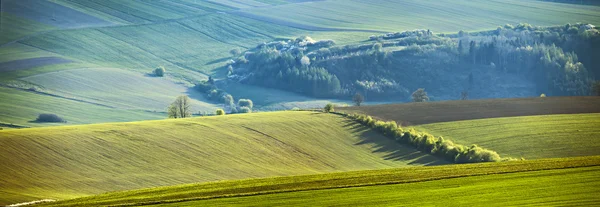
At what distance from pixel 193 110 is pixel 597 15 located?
190 ft

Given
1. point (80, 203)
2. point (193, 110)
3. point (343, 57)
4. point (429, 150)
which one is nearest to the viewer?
point (80, 203)

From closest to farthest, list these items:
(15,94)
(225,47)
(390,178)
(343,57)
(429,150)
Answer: (390,178), (429,150), (15,94), (343,57), (225,47)

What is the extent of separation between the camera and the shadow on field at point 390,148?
5834 cm

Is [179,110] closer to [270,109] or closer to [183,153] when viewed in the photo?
[270,109]

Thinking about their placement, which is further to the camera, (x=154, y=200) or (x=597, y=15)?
(x=597, y=15)

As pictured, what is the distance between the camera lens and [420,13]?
14262 cm

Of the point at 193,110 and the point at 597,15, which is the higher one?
the point at 597,15

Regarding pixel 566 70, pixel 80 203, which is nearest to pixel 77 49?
pixel 566 70

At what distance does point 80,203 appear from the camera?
35.8m

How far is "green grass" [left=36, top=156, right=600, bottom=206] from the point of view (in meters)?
34.7

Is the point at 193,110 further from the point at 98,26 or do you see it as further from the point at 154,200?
the point at 154,200

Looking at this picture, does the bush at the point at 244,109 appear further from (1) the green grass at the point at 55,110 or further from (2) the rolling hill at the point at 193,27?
(1) the green grass at the point at 55,110

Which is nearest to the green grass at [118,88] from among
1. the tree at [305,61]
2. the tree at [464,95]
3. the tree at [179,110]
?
the tree at [179,110]

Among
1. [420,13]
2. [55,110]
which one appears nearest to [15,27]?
[55,110]
